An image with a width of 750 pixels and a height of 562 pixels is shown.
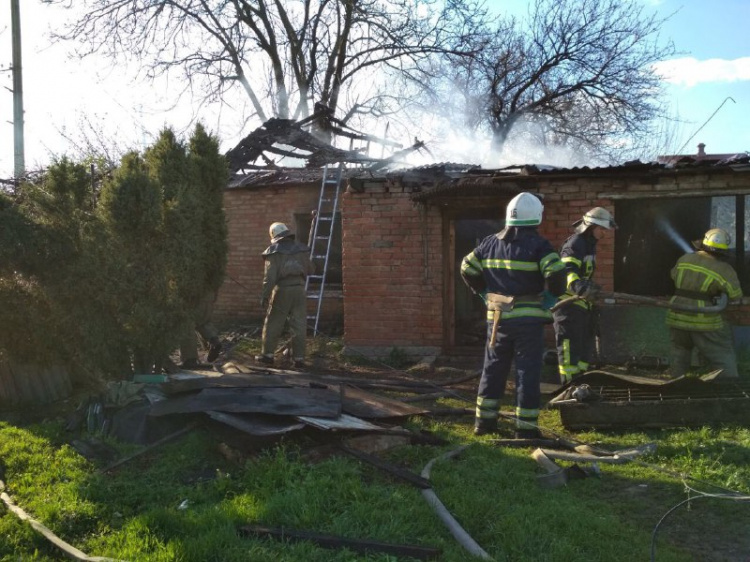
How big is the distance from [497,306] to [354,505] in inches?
91.7

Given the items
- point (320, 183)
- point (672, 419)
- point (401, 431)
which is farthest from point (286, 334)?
point (672, 419)

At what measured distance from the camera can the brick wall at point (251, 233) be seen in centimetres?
1227

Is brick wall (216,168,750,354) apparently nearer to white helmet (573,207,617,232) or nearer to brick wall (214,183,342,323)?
white helmet (573,207,617,232)

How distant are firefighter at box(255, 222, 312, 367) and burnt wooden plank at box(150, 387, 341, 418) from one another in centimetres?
344

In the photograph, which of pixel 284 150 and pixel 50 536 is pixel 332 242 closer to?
pixel 284 150

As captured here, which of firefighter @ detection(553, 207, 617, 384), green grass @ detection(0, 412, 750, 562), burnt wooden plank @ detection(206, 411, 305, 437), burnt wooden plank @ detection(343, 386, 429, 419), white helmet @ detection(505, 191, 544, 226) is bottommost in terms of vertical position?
green grass @ detection(0, 412, 750, 562)

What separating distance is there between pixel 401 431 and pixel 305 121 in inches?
398

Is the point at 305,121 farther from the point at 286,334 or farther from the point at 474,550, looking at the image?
the point at 474,550

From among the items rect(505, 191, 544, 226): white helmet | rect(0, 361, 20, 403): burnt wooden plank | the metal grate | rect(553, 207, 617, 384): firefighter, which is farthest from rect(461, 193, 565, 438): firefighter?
rect(0, 361, 20, 403): burnt wooden plank

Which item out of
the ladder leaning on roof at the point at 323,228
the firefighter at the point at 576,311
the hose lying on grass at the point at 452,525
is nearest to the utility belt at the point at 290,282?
the ladder leaning on roof at the point at 323,228

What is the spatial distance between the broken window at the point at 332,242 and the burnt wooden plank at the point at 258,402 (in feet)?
20.9

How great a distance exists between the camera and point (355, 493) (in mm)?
3955

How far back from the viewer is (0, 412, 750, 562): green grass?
11.4ft

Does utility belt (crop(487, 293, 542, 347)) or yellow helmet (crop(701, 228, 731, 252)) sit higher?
yellow helmet (crop(701, 228, 731, 252))
